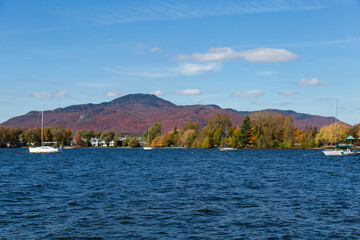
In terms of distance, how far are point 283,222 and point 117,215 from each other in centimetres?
1092

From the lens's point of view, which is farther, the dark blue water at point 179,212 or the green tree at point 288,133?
the green tree at point 288,133

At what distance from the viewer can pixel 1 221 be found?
2289 cm

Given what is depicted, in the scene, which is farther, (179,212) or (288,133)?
(288,133)

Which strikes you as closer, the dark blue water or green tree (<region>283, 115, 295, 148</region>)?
the dark blue water

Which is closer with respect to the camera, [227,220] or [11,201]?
[227,220]

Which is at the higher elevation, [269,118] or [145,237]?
[269,118]

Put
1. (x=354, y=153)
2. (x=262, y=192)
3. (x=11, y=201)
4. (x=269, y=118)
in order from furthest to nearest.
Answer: (x=269, y=118), (x=354, y=153), (x=262, y=192), (x=11, y=201)

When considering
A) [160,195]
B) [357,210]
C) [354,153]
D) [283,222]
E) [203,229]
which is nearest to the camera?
[203,229]

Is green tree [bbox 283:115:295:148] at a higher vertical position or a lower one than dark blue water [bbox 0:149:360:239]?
higher

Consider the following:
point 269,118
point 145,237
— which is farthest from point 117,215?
point 269,118

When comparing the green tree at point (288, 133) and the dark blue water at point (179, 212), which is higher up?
the green tree at point (288, 133)

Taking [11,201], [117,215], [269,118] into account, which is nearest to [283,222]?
[117,215]

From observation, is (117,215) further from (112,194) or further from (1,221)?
(112,194)

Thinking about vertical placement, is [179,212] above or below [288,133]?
below
